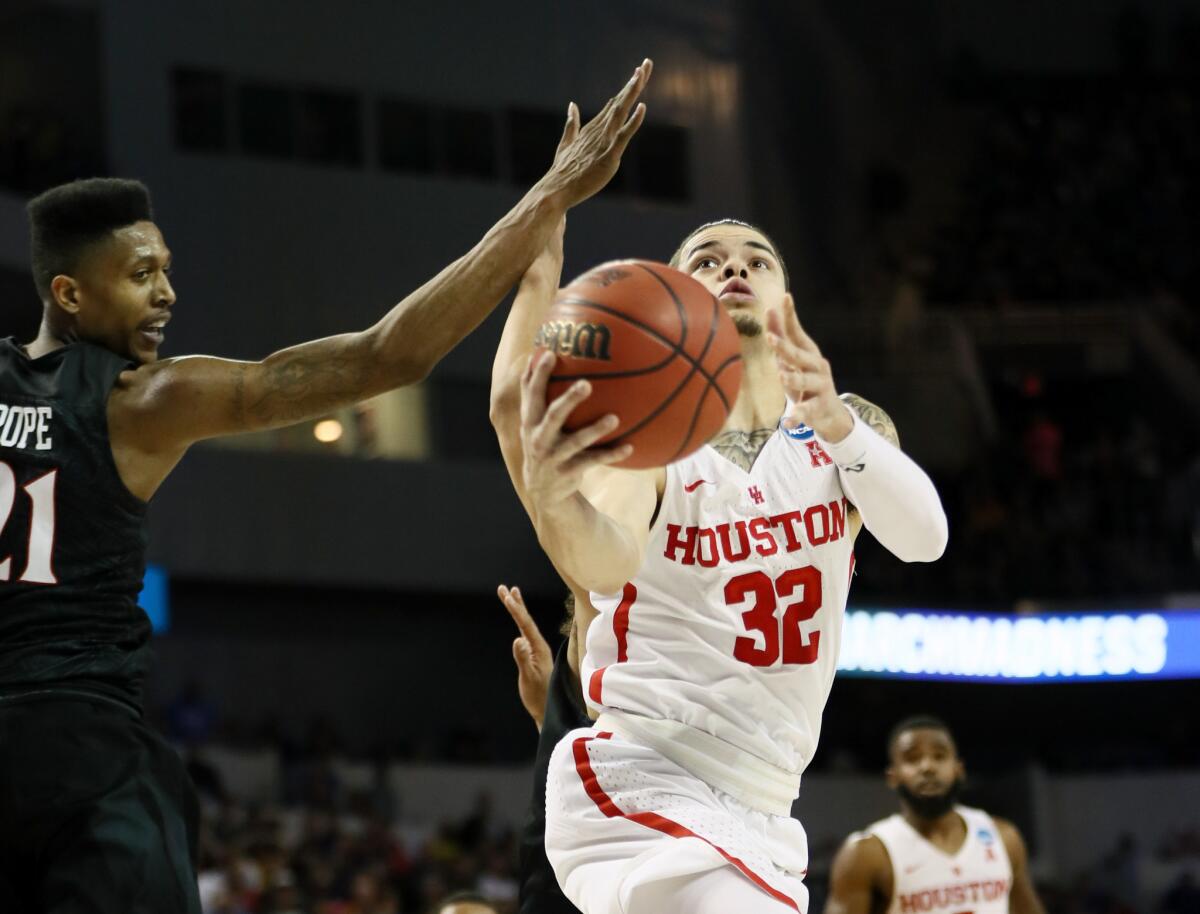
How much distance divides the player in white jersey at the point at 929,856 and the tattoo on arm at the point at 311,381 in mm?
4483

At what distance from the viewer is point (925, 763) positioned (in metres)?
7.63

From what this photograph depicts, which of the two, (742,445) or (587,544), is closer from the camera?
(587,544)

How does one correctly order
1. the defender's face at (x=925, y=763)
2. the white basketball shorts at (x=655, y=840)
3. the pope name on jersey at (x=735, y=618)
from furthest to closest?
1. the defender's face at (x=925, y=763)
2. the pope name on jersey at (x=735, y=618)
3. the white basketball shorts at (x=655, y=840)

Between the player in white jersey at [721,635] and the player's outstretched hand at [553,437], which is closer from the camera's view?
the player's outstretched hand at [553,437]

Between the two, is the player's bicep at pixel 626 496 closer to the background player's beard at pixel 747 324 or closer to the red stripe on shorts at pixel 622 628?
the red stripe on shorts at pixel 622 628

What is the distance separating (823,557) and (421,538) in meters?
17.5

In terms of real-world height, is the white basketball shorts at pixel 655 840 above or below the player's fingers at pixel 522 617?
below

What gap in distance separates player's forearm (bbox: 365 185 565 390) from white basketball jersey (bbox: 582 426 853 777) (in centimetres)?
63

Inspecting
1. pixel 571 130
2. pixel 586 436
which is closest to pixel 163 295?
pixel 586 436

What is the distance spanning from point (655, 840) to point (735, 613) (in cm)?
56

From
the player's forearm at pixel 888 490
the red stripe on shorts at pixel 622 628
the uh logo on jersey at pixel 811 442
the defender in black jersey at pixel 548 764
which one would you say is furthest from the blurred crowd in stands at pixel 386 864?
the player's forearm at pixel 888 490

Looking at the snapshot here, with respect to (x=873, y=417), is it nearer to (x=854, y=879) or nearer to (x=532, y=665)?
(x=532, y=665)

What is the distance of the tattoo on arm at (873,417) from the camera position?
418 centimetres

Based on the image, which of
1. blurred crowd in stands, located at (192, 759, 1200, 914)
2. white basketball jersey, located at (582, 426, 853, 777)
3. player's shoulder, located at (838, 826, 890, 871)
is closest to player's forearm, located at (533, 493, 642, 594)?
white basketball jersey, located at (582, 426, 853, 777)
